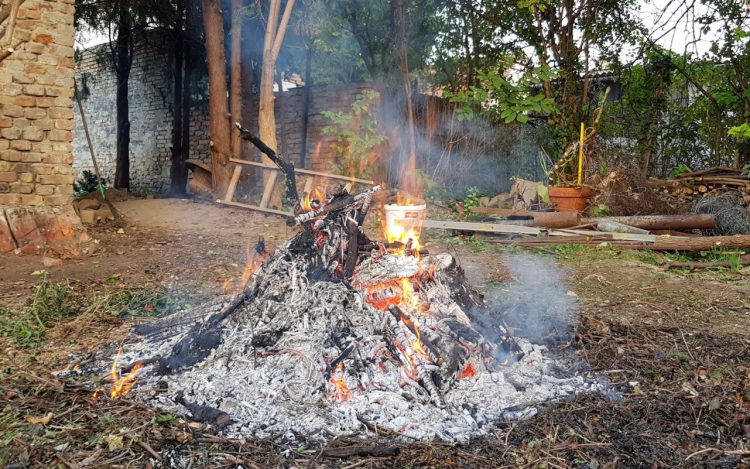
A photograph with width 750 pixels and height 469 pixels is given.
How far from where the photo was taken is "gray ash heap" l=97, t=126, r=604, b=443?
3020 mm

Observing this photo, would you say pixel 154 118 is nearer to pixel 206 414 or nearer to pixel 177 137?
pixel 177 137

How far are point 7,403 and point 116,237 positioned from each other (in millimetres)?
5679

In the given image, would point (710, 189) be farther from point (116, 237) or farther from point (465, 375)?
point (116, 237)

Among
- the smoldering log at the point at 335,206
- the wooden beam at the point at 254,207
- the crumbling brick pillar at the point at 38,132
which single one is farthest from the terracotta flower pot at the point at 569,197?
the crumbling brick pillar at the point at 38,132

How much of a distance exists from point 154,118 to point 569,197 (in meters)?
12.8

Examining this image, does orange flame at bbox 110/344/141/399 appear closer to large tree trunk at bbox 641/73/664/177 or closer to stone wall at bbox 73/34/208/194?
large tree trunk at bbox 641/73/664/177

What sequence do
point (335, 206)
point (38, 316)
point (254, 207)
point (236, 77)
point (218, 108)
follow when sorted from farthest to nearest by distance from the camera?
point (236, 77)
point (218, 108)
point (254, 207)
point (38, 316)
point (335, 206)

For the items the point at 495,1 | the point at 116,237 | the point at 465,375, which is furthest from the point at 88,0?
the point at 465,375

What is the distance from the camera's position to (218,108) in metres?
11.5

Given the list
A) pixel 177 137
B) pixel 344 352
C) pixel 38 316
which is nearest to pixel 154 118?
pixel 177 137

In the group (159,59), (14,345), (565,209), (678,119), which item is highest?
(159,59)

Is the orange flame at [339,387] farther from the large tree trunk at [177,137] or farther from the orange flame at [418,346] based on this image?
the large tree trunk at [177,137]

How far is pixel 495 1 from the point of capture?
12.9 meters

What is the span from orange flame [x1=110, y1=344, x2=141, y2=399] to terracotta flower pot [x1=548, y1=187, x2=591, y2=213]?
7761 millimetres
